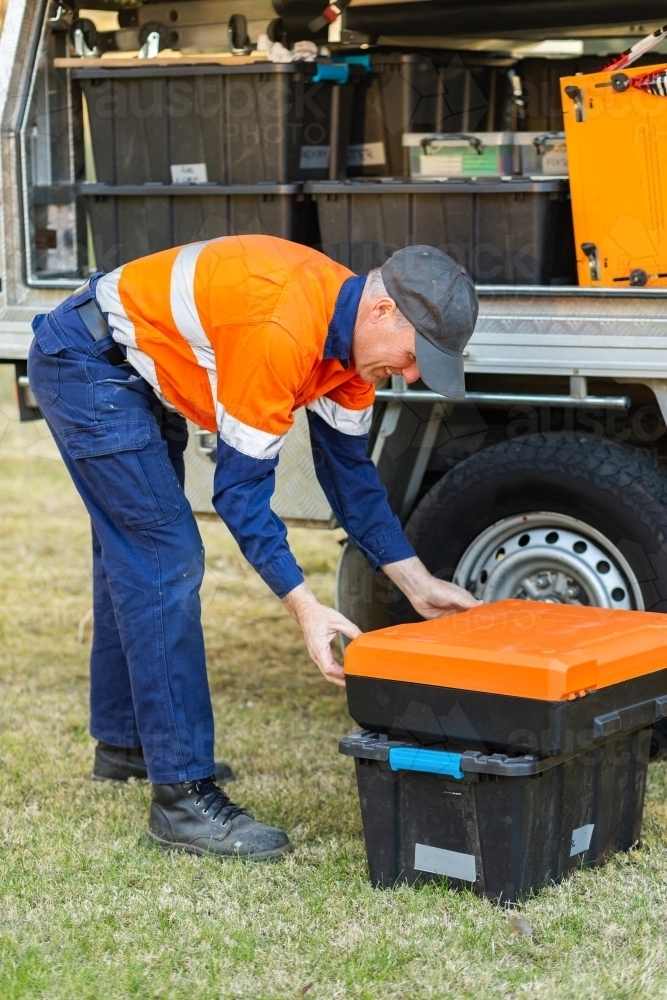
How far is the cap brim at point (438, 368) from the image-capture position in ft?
9.18

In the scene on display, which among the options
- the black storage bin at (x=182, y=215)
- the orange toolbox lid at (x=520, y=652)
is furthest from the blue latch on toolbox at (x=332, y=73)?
the orange toolbox lid at (x=520, y=652)

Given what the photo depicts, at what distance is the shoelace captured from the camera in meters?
3.17

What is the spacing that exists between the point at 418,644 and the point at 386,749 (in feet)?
0.76

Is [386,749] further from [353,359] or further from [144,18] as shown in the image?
[144,18]

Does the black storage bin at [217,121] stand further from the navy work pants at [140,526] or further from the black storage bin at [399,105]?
the navy work pants at [140,526]

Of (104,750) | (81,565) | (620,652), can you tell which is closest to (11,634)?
(81,565)

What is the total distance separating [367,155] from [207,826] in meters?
2.10

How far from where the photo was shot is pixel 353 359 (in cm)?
294

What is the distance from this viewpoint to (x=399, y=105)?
4043mm

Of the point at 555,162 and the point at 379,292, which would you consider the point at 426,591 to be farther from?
the point at 555,162

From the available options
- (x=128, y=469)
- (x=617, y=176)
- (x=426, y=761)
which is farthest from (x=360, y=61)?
(x=426, y=761)

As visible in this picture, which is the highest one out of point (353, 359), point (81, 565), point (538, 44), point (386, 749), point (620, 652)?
point (538, 44)

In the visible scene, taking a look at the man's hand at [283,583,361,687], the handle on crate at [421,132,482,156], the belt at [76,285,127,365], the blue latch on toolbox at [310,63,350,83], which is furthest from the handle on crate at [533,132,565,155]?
the man's hand at [283,583,361,687]

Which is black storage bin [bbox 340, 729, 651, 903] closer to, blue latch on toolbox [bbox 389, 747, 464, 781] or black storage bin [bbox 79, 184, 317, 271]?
blue latch on toolbox [bbox 389, 747, 464, 781]
